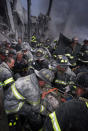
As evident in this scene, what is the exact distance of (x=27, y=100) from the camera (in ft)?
6.68

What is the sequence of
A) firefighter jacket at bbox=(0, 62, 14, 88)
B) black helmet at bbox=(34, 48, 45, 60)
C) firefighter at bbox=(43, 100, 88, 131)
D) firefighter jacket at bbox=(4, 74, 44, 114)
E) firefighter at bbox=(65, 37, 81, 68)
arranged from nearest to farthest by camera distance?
firefighter at bbox=(43, 100, 88, 131)
firefighter jacket at bbox=(4, 74, 44, 114)
firefighter jacket at bbox=(0, 62, 14, 88)
black helmet at bbox=(34, 48, 45, 60)
firefighter at bbox=(65, 37, 81, 68)

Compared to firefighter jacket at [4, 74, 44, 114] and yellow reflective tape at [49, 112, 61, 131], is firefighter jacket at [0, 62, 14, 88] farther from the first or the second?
yellow reflective tape at [49, 112, 61, 131]

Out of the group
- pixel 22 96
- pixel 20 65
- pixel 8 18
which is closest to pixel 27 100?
pixel 22 96

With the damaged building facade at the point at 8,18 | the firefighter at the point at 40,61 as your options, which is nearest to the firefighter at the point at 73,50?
the firefighter at the point at 40,61

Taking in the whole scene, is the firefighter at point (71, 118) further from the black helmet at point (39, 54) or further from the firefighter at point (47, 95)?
Answer: the black helmet at point (39, 54)

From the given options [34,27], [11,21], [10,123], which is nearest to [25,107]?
[10,123]

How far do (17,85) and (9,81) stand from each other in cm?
64

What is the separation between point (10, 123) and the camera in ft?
6.60

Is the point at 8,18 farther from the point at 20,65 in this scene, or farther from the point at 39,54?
the point at 20,65

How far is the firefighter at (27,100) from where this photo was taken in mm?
1964

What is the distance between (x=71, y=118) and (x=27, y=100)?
136 cm

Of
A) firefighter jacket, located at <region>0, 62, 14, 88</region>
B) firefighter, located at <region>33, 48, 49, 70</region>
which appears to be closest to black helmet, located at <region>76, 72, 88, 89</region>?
firefighter jacket, located at <region>0, 62, 14, 88</region>

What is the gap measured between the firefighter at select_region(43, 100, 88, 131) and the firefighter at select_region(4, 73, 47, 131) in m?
0.97

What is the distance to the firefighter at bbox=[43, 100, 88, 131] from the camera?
2.97 ft
